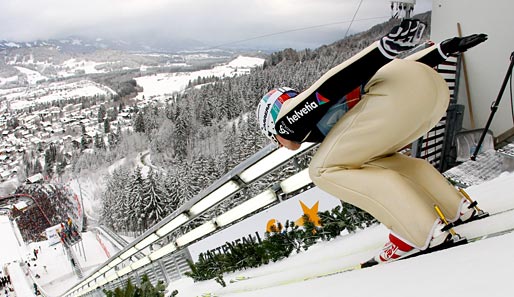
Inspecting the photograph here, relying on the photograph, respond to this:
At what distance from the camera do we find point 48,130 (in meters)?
112

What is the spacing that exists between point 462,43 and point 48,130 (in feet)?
426

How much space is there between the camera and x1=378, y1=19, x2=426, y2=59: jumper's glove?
1.26 meters

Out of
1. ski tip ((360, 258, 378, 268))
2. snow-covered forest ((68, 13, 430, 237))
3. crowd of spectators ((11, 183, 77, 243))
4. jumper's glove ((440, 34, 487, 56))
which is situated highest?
jumper's glove ((440, 34, 487, 56))

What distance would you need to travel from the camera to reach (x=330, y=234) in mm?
2422

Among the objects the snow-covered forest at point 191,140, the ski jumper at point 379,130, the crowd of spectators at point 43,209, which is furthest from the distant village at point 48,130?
the ski jumper at point 379,130

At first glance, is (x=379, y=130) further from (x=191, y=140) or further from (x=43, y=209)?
(x=43, y=209)

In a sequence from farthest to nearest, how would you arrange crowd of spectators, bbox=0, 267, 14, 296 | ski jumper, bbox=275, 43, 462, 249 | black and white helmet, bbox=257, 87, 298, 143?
crowd of spectators, bbox=0, 267, 14, 296, black and white helmet, bbox=257, 87, 298, 143, ski jumper, bbox=275, 43, 462, 249

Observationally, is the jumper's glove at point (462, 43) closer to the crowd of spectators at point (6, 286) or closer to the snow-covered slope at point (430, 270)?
the snow-covered slope at point (430, 270)

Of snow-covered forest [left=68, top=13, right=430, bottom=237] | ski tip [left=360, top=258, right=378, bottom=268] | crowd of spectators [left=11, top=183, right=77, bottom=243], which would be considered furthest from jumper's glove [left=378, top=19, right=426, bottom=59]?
crowd of spectators [left=11, top=183, right=77, bottom=243]

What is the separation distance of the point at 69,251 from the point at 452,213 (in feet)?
122

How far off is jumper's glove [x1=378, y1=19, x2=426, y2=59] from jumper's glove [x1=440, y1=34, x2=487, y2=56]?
1.07 ft

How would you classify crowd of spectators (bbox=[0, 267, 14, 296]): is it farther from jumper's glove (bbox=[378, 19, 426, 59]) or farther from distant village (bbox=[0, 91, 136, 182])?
distant village (bbox=[0, 91, 136, 182])

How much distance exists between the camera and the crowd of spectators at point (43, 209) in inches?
2267

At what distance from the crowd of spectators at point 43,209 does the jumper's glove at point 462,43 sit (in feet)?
206
